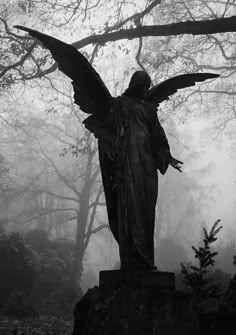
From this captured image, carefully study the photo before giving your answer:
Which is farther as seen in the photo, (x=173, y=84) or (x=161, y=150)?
(x=173, y=84)

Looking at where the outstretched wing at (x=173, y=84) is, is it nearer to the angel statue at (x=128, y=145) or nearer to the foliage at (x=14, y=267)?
the angel statue at (x=128, y=145)

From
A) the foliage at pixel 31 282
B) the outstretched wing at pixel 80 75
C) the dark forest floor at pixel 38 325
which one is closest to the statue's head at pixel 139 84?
the outstretched wing at pixel 80 75

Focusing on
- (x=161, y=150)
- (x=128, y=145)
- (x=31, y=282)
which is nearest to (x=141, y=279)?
(x=128, y=145)

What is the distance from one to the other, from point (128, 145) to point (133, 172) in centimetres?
34

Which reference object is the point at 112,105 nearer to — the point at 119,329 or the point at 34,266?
the point at 119,329

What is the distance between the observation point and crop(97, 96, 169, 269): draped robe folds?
3.55m

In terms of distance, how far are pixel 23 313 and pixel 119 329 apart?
13.3 meters

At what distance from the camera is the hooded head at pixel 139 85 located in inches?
167

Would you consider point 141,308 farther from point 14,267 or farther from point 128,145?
point 14,267

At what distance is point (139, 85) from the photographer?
4.27 m

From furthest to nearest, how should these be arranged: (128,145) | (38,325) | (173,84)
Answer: (38,325)
(173,84)
(128,145)

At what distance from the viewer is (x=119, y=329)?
3.01m

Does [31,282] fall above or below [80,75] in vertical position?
below

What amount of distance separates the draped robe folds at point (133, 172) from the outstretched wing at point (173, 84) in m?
0.22
